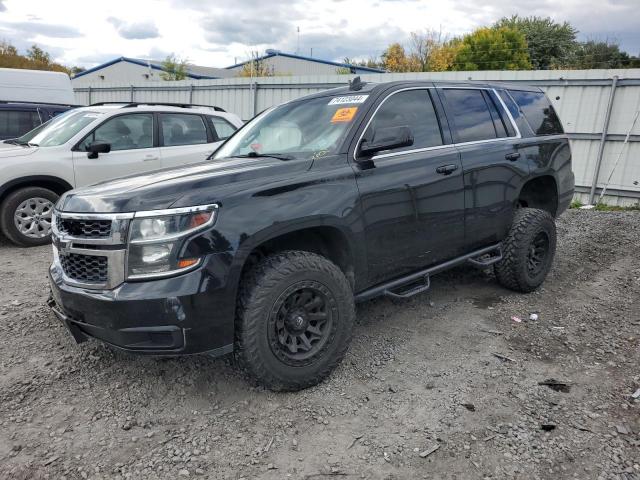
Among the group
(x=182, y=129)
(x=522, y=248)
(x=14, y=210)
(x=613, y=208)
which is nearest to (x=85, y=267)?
(x=522, y=248)

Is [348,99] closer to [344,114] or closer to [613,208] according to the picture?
[344,114]

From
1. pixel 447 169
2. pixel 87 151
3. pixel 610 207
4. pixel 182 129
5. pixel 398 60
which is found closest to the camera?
pixel 447 169

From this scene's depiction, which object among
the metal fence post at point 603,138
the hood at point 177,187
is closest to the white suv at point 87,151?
the hood at point 177,187

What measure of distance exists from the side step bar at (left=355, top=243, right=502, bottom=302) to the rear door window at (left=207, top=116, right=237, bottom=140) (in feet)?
14.6

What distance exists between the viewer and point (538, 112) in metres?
5.05

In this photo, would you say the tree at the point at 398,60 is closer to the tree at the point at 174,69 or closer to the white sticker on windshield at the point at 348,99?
the tree at the point at 174,69

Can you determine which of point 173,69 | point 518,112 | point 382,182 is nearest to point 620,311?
point 518,112

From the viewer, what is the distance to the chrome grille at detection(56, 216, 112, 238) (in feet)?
8.86

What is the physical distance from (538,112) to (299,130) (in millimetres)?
2722

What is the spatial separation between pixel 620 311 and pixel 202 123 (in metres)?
5.85

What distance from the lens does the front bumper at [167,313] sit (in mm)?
2561

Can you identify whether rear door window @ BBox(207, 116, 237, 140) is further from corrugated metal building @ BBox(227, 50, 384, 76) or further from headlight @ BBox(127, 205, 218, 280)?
corrugated metal building @ BBox(227, 50, 384, 76)

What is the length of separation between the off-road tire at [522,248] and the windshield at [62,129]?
5.47 m

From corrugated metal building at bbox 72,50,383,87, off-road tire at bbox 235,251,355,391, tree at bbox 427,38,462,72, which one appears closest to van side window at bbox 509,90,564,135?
off-road tire at bbox 235,251,355,391
